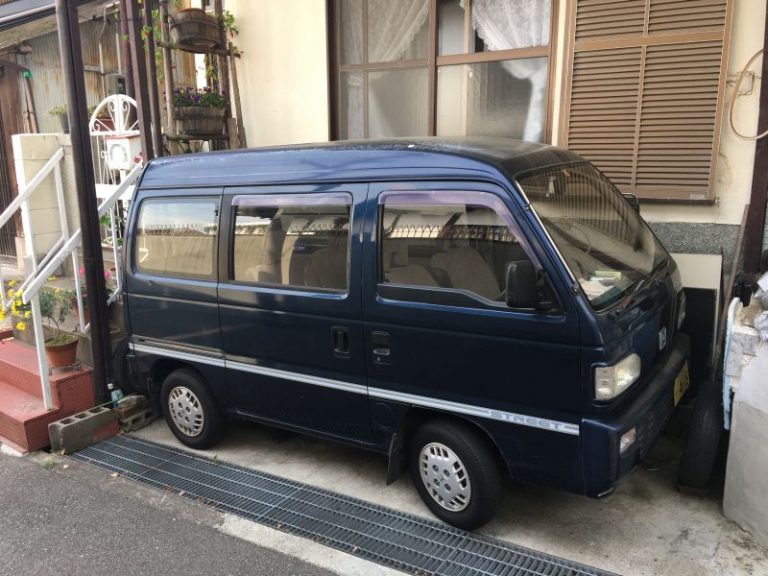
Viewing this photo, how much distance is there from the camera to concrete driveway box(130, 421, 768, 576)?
3217 mm

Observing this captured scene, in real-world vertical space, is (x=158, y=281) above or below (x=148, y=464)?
above

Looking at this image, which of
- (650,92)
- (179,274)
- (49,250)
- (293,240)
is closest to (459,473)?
(293,240)

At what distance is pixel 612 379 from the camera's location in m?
2.90

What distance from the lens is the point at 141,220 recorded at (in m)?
4.76

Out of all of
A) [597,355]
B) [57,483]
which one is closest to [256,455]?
[57,483]

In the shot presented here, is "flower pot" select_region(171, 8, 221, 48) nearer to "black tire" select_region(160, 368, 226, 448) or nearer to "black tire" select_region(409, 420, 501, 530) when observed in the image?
"black tire" select_region(160, 368, 226, 448)

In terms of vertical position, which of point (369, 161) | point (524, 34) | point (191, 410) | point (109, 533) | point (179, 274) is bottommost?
point (109, 533)

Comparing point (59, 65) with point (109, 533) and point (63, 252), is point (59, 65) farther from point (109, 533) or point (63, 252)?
point (109, 533)

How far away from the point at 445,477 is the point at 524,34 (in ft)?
13.3

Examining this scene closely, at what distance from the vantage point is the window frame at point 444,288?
309cm

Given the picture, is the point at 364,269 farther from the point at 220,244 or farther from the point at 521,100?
the point at 521,100

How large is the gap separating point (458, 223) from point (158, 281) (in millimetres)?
2487

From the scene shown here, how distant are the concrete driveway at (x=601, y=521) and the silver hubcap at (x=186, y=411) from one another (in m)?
0.45

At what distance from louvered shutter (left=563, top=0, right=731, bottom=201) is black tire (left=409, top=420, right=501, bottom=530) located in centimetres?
277
